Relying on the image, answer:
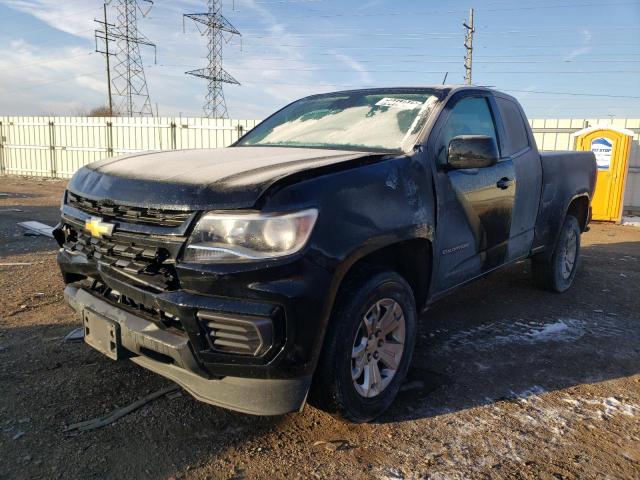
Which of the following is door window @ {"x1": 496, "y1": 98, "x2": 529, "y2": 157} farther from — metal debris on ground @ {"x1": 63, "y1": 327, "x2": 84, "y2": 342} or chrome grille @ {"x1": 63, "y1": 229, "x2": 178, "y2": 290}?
metal debris on ground @ {"x1": 63, "y1": 327, "x2": 84, "y2": 342}

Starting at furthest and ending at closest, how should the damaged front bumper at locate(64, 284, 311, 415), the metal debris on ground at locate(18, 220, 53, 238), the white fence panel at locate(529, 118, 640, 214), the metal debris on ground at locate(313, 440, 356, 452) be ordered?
the white fence panel at locate(529, 118, 640, 214), the metal debris on ground at locate(18, 220, 53, 238), the metal debris on ground at locate(313, 440, 356, 452), the damaged front bumper at locate(64, 284, 311, 415)

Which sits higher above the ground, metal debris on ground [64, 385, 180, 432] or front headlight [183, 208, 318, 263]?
front headlight [183, 208, 318, 263]

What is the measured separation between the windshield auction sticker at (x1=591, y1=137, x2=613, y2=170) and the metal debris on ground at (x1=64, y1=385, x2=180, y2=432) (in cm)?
1034

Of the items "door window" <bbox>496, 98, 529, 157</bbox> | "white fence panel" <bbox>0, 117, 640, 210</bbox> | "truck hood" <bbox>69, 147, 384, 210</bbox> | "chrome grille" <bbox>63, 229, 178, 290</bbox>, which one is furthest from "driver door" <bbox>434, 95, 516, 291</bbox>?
"white fence panel" <bbox>0, 117, 640, 210</bbox>

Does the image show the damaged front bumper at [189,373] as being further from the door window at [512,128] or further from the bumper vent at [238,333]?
the door window at [512,128]

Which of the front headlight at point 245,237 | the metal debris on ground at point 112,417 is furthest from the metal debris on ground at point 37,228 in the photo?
the front headlight at point 245,237

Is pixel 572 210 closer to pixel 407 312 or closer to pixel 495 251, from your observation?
pixel 495 251

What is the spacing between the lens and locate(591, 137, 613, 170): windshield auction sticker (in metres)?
10.5

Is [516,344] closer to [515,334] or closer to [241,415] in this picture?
[515,334]

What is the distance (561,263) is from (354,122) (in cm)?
297

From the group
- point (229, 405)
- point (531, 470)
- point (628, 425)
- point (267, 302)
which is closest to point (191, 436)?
point (229, 405)

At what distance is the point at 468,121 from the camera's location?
363 centimetres

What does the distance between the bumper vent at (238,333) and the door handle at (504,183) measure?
226 cm

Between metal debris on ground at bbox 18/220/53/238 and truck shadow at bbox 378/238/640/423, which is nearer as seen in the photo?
truck shadow at bbox 378/238/640/423
